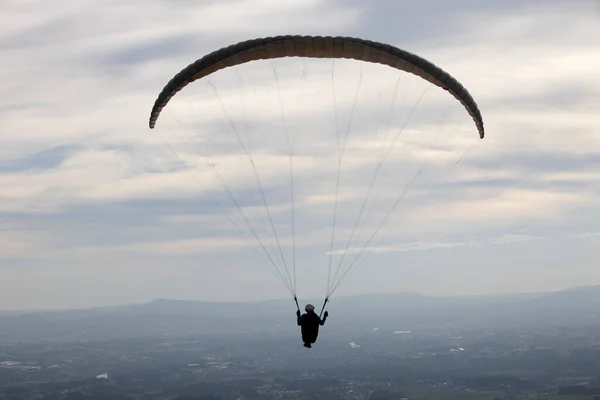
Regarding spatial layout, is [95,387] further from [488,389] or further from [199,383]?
[488,389]

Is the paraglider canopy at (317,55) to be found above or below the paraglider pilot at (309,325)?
above

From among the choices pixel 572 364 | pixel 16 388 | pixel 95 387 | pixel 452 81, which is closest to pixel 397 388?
pixel 572 364

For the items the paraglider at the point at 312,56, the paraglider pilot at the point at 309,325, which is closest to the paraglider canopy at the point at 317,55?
the paraglider at the point at 312,56

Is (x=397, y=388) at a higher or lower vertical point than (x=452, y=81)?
lower

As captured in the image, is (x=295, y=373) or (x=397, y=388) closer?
(x=397, y=388)

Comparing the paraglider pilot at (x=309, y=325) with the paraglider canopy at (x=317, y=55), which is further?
the paraglider pilot at (x=309, y=325)

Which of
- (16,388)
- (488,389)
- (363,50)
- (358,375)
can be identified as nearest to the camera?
(363,50)

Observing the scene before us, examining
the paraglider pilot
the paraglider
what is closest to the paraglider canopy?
the paraglider

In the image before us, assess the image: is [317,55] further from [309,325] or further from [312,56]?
A: [309,325]

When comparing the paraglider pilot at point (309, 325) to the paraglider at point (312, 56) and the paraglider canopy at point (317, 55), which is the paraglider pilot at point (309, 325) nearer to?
the paraglider at point (312, 56)

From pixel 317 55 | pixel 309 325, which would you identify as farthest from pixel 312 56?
pixel 309 325

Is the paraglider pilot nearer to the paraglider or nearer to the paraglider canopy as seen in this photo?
the paraglider
